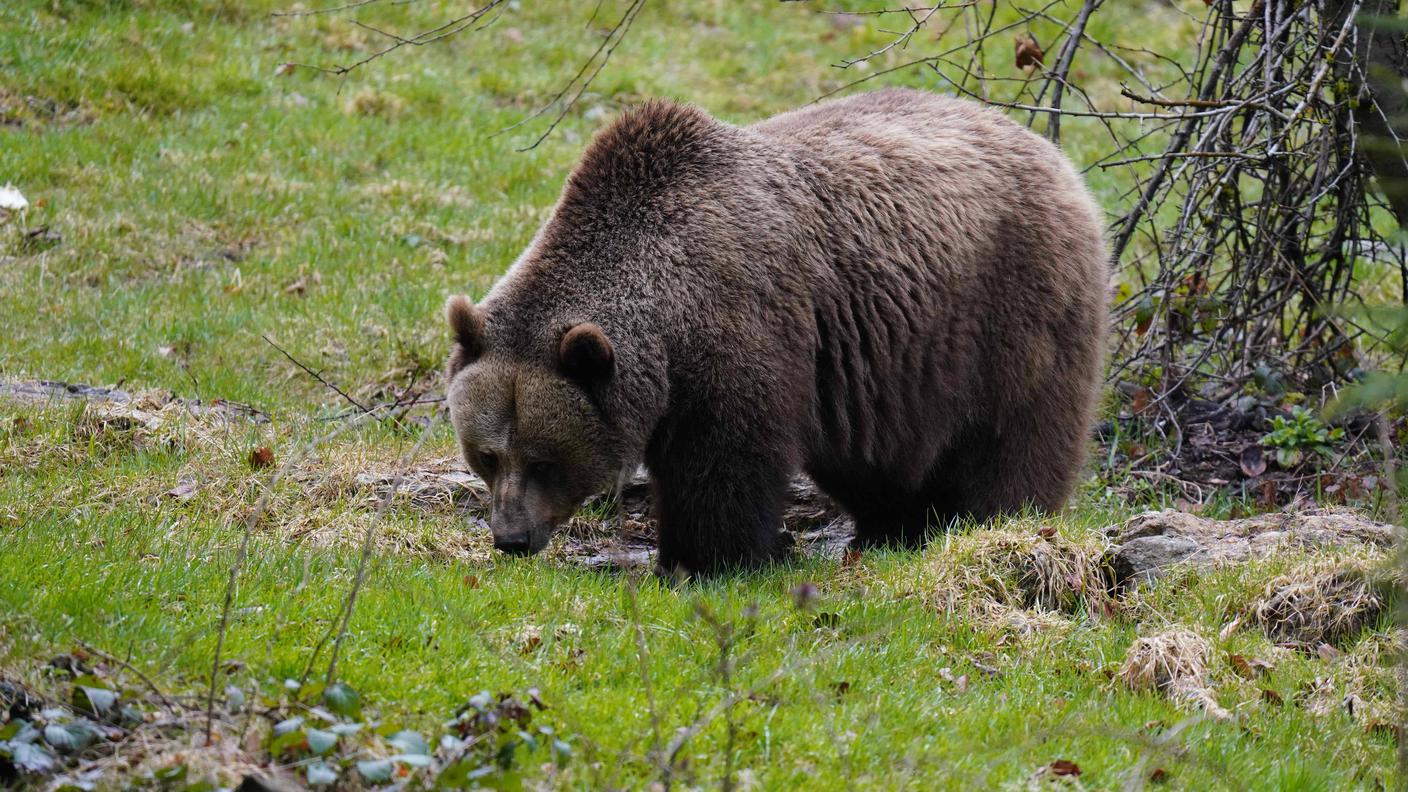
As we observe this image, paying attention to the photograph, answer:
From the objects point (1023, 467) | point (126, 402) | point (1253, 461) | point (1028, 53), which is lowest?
point (126, 402)

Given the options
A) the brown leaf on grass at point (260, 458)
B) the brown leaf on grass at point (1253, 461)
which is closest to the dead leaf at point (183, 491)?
the brown leaf on grass at point (260, 458)

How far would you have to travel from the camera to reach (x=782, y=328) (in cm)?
664

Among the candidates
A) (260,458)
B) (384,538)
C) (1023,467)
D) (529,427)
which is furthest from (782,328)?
(260,458)

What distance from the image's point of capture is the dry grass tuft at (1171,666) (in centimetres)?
523

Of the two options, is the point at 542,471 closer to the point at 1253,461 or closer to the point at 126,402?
the point at 126,402

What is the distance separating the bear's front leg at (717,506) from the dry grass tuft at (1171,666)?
6.13 feet

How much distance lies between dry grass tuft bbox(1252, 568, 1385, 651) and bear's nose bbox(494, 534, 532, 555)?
3.23 metres

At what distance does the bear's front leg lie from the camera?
21.6 feet

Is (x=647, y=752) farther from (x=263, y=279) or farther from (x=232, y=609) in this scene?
(x=263, y=279)

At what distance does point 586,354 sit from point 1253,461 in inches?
184

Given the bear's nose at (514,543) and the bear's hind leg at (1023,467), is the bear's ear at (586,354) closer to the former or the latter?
the bear's nose at (514,543)

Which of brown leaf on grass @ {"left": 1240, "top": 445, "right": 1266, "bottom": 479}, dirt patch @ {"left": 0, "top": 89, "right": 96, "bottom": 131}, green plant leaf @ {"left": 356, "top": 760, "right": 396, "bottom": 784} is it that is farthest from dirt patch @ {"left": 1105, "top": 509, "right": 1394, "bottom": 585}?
dirt patch @ {"left": 0, "top": 89, "right": 96, "bottom": 131}

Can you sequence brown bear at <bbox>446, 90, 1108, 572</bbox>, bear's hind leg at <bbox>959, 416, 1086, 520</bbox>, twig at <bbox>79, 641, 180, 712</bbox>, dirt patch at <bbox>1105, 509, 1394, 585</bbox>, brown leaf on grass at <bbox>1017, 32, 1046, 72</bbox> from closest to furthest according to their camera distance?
1. twig at <bbox>79, 641, 180, 712</bbox>
2. dirt patch at <bbox>1105, 509, 1394, 585</bbox>
3. brown bear at <bbox>446, 90, 1108, 572</bbox>
4. bear's hind leg at <bbox>959, 416, 1086, 520</bbox>
5. brown leaf on grass at <bbox>1017, 32, 1046, 72</bbox>

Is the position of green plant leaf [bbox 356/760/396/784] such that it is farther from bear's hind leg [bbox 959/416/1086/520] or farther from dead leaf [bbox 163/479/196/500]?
bear's hind leg [bbox 959/416/1086/520]
